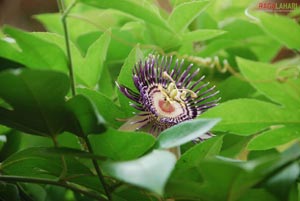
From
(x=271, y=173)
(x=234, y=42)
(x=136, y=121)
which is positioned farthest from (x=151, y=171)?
(x=234, y=42)

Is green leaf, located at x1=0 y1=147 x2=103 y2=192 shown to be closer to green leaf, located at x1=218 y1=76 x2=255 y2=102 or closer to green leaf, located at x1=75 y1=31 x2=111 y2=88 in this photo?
green leaf, located at x1=75 y1=31 x2=111 y2=88

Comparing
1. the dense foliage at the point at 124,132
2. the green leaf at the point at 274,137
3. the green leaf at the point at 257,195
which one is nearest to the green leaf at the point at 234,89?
the dense foliage at the point at 124,132

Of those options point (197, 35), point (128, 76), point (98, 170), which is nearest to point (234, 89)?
point (197, 35)

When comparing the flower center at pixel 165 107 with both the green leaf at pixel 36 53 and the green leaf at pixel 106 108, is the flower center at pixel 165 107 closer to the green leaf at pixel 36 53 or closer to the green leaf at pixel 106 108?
the green leaf at pixel 106 108

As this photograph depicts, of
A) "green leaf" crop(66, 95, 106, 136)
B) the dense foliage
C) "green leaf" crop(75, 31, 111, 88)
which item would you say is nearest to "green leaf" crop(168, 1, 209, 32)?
the dense foliage

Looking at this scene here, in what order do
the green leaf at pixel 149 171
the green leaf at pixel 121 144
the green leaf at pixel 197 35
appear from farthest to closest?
the green leaf at pixel 197 35
the green leaf at pixel 121 144
the green leaf at pixel 149 171
